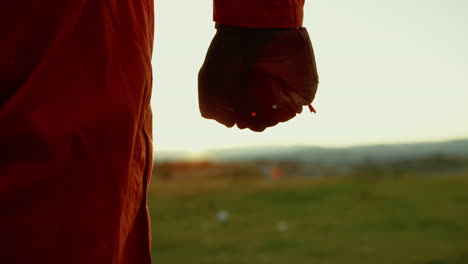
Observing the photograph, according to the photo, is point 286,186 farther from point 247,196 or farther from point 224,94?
point 224,94

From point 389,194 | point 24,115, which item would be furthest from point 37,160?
point 389,194

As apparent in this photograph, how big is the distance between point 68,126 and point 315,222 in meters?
7.44

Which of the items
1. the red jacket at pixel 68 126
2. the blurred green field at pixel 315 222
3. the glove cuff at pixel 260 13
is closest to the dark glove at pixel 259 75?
the glove cuff at pixel 260 13

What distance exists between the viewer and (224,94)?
3.49 ft

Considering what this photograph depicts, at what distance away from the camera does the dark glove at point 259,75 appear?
1.01m

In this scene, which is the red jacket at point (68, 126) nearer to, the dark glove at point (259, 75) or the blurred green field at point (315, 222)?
the dark glove at point (259, 75)

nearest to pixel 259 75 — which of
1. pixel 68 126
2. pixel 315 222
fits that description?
pixel 68 126

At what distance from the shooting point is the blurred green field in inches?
241

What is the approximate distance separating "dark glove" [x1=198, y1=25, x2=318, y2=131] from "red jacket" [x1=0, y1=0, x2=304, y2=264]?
0.18 m

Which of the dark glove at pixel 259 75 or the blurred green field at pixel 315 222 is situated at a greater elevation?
the dark glove at pixel 259 75

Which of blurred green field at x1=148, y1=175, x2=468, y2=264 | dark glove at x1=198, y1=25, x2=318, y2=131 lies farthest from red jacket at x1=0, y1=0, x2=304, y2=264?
blurred green field at x1=148, y1=175, x2=468, y2=264

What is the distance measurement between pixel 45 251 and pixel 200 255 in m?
5.54

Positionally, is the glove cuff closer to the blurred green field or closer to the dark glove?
the dark glove

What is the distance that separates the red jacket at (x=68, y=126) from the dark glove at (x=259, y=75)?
0.18 m
